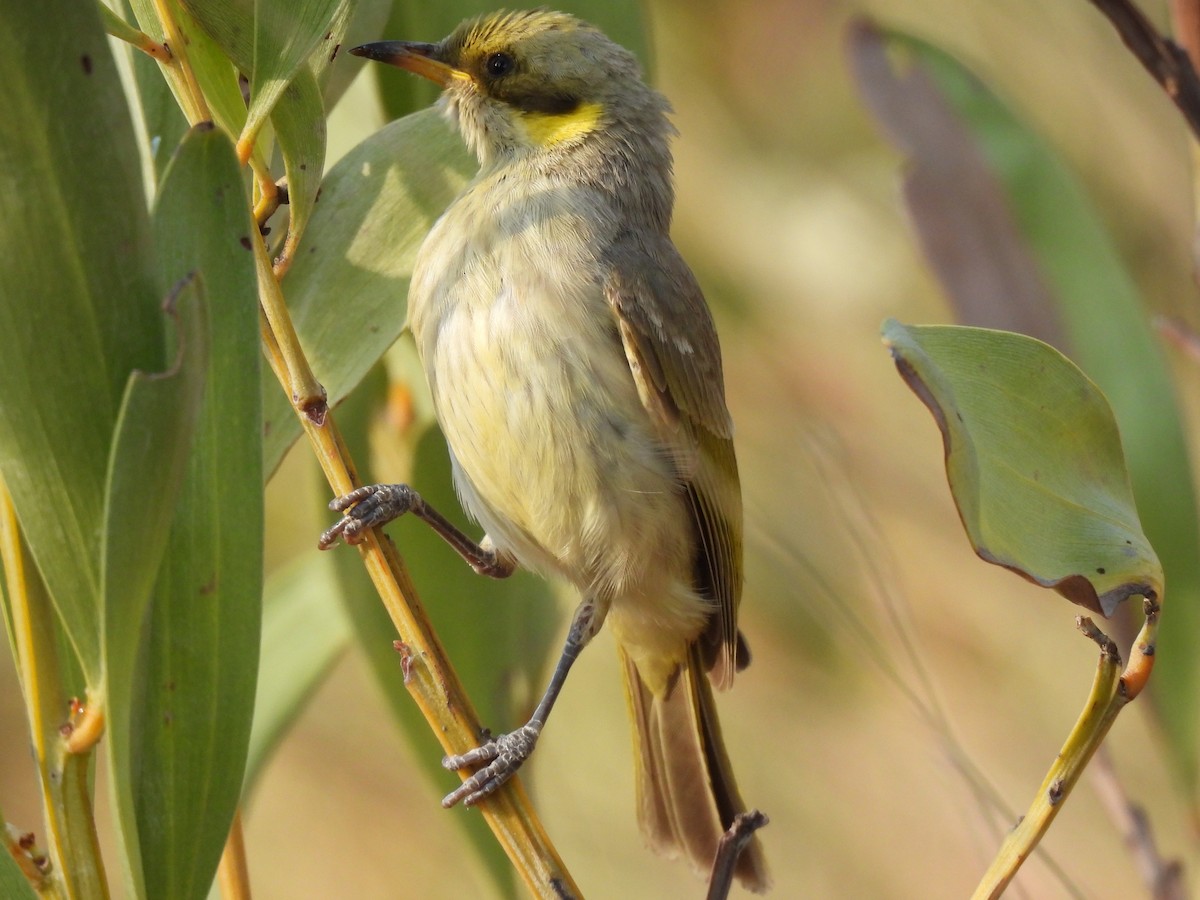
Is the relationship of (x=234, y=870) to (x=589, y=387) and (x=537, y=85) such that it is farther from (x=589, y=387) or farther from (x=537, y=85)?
(x=537, y=85)

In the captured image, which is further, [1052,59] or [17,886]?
[1052,59]

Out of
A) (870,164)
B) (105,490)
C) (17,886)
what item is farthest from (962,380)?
(870,164)

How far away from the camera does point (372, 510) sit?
131 centimetres

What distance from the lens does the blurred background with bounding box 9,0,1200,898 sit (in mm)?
3098

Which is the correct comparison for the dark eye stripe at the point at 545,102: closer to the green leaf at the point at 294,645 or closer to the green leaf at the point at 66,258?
the green leaf at the point at 294,645

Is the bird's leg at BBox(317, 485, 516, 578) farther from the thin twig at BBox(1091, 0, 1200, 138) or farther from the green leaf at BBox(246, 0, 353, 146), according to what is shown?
the thin twig at BBox(1091, 0, 1200, 138)

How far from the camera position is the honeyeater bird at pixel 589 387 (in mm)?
1428

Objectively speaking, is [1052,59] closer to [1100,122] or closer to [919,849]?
[1100,122]

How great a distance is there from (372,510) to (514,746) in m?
0.32

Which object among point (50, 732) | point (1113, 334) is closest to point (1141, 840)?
point (1113, 334)

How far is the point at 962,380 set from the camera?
833mm

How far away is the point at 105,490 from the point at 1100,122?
299 centimetres

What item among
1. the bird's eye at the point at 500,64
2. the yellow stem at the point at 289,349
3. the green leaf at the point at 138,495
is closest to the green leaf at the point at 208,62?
the yellow stem at the point at 289,349

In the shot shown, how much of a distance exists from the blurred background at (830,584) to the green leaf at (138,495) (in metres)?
2.22
